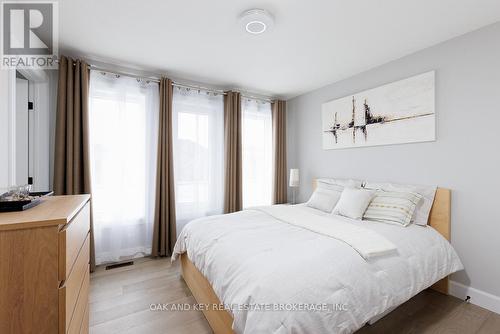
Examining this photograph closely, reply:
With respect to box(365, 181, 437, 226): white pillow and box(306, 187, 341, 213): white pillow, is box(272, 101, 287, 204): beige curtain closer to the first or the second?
box(306, 187, 341, 213): white pillow

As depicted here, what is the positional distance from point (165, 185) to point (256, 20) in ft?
7.31

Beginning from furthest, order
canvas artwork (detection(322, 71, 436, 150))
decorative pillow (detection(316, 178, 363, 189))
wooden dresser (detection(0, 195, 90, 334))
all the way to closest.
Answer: decorative pillow (detection(316, 178, 363, 189)) → canvas artwork (detection(322, 71, 436, 150)) → wooden dresser (detection(0, 195, 90, 334))

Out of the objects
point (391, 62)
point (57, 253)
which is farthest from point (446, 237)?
point (57, 253)

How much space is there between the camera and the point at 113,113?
9.28 ft

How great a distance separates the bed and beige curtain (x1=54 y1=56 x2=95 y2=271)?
1.42 m

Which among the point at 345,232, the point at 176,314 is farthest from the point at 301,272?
the point at 176,314

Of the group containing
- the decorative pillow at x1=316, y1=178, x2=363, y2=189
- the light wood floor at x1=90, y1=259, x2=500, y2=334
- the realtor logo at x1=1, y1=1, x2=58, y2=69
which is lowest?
the light wood floor at x1=90, y1=259, x2=500, y2=334

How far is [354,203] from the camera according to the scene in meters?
2.50

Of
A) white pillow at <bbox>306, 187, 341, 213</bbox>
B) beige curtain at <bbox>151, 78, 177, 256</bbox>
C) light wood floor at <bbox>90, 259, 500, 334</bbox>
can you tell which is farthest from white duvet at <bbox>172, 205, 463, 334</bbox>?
beige curtain at <bbox>151, 78, 177, 256</bbox>

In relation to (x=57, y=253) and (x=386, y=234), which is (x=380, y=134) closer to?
(x=386, y=234)

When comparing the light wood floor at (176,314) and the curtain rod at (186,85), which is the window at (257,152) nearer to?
the curtain rod at (186,85)

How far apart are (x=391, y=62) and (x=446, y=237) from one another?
202 centimetres

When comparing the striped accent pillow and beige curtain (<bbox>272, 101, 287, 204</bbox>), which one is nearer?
the striped accent pillow

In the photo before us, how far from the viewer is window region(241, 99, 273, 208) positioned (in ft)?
12.8
